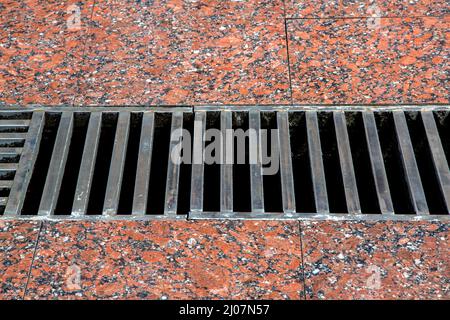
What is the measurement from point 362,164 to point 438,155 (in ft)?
0.99

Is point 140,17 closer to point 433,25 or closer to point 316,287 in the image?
point 433,25

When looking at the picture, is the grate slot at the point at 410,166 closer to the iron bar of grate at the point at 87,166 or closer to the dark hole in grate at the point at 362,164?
the dark hole in grate at the point at 362,164

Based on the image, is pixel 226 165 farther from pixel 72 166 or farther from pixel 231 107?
pixel 72 166

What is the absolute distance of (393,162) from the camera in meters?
2.82

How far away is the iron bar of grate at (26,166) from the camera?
2529 mm

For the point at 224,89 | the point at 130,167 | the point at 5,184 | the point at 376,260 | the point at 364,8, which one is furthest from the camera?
the point at 364,8

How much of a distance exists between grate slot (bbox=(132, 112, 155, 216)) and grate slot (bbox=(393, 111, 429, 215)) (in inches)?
39.2

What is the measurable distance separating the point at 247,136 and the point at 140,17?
972 millimetres

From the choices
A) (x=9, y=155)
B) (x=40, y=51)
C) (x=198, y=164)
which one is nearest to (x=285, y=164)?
(x=198, y=164)

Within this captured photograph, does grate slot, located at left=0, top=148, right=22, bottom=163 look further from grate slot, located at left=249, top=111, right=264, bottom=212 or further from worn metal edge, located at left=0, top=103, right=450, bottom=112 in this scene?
grate slot, located at left=249, top=111, right=264, bottom=212

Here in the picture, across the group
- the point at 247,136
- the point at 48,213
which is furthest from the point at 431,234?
the point at 48,213

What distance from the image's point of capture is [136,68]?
3.10 metres

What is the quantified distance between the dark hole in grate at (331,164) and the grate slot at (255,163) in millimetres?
281

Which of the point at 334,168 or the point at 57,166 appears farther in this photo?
the point at 334,168
